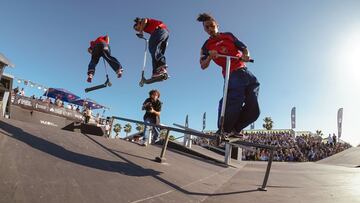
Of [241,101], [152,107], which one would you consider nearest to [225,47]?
[241,101]

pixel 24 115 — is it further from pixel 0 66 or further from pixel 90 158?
pixel 90 158

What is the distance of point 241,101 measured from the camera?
3.93 m

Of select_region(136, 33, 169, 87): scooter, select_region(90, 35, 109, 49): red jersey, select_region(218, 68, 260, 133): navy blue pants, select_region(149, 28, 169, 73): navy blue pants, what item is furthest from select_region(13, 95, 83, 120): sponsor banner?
select_region(218, 68, 260, 133): navy blue pants

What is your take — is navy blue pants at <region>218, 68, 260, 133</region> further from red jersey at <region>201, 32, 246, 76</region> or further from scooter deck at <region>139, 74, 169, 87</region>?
scooter deck at <region>139, 74, 169, 87</region>

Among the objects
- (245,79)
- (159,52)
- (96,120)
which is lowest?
(96,120)

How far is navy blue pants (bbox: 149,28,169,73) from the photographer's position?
579cm

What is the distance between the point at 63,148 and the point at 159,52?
358 centimetres

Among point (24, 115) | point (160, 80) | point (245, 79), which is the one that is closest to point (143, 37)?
point (160, 80)

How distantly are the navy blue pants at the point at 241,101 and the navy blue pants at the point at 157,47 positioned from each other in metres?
2.12

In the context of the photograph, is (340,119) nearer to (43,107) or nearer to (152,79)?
(43,107)

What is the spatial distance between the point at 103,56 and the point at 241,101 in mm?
4602

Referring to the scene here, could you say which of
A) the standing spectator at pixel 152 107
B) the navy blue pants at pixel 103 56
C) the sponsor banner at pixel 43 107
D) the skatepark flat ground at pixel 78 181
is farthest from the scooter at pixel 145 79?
the sponsor banner at pixel 43 107

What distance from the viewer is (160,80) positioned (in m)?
5.78

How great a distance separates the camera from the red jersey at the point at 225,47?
4.12 meters
